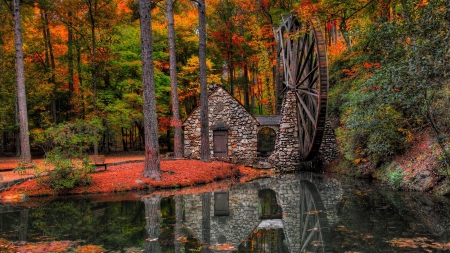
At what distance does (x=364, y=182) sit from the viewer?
10.6 metres

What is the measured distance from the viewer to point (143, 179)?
33.7ft

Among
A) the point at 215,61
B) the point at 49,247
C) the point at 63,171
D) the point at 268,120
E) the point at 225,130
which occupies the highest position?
the point at 215,61

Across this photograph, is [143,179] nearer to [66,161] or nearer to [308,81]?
[66,161]

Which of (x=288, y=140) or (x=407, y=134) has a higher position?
(x=407, y=134)

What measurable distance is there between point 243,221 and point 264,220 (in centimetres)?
40

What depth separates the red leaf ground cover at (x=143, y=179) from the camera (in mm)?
9109

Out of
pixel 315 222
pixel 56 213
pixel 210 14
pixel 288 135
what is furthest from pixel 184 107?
pixel 315 222

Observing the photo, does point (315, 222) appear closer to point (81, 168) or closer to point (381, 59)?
point (381, 59)

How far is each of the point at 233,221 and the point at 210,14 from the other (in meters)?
20.1

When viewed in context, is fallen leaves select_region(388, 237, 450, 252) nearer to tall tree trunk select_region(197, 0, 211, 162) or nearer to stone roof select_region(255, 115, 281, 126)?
tall tree trunk select_region(197, 0, 211, 162)

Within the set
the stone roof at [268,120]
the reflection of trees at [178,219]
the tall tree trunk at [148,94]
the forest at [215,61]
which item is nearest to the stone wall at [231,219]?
the reflection of trees at [178,219]

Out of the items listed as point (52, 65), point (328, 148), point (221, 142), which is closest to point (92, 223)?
point (328, 148)

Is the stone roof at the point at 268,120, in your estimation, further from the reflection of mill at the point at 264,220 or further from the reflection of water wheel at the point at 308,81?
the reflection of mill at the point at 264,220

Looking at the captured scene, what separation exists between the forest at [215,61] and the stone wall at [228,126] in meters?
2.63
